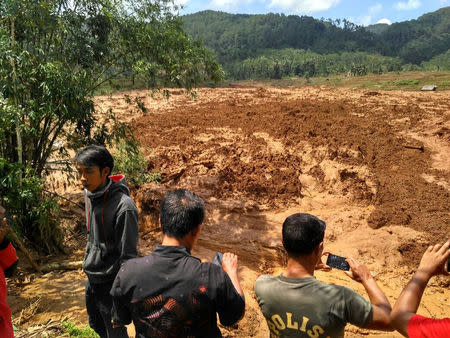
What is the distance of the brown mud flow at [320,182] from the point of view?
16.3 feet

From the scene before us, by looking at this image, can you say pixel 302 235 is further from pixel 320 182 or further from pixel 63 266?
pixel 320 182

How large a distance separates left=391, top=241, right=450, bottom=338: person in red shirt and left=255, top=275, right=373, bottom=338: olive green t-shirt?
0.13 metres

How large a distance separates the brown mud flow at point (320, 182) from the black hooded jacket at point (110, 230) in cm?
181

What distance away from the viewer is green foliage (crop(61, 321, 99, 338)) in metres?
2.97

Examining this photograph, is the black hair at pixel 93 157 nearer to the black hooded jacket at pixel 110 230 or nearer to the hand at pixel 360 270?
the black hooded jacket at pixel 110 230

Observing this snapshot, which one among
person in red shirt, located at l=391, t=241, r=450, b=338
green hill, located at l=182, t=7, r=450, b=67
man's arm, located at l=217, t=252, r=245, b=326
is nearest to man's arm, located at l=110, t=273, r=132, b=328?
man's arm, located at l=217, t=252, r=245, b=326

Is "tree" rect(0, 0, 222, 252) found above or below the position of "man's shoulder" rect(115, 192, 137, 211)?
above

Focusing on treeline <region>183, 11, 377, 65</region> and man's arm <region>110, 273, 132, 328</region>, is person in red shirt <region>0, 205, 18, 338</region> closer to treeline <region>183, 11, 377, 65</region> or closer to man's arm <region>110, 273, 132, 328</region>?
man's arm <region>110, 273, 132, 328</region>

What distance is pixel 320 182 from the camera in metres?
6.94

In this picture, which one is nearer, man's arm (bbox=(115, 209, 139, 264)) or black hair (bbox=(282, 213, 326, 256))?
black hair (bbox=(282, 213, 326, 256))

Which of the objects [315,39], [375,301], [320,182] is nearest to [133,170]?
[320,182]

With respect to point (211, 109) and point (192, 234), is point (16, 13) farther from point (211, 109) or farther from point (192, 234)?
point (211, 109)

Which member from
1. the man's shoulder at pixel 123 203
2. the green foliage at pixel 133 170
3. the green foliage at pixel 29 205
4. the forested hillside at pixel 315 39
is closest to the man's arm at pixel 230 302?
the man's shoulder at pixel 123 203

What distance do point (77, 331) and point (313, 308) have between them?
8.13 ft
